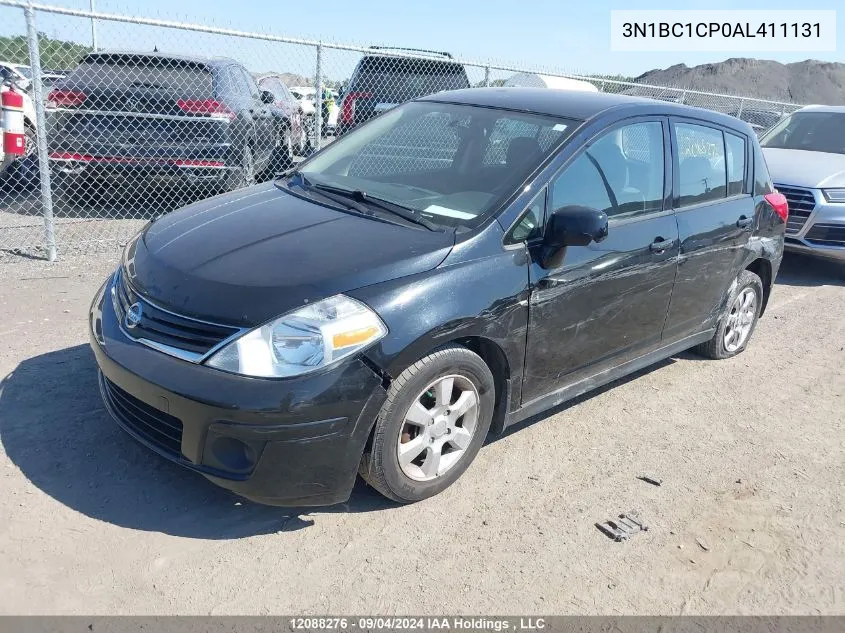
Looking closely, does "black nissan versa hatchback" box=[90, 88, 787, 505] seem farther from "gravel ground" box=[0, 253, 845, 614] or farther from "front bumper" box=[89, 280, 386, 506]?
"gravel ground" box=[0, 253, 845, 614]

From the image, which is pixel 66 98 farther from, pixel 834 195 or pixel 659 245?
pixel 834 195

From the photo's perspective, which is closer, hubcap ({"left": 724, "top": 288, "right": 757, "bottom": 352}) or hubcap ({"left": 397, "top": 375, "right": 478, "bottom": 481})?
hubcap ({"left": 397, "top": 375, "right": 478, "bottom": 481})

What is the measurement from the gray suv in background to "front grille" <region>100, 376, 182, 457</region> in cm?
728

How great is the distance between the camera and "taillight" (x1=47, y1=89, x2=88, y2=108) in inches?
279

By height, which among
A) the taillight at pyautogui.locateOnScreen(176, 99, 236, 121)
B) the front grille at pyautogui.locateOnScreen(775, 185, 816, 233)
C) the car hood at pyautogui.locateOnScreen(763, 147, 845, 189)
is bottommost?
the front grille at pyautogui.locateOnScreen(775, 185, 816, 233)

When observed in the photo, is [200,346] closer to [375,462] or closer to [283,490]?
[283,490]

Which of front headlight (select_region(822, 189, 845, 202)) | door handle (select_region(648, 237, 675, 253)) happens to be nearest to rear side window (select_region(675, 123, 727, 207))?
door handle (select_region(648, 237, 675, 253))

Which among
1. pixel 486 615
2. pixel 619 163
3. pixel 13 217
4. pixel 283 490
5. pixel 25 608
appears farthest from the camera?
pixel 13 217

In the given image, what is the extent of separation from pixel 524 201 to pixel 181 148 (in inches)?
197

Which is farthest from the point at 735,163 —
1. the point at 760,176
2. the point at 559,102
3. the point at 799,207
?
the point at 799,207

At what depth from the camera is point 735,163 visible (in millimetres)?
4934

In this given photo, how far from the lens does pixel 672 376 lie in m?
5.00

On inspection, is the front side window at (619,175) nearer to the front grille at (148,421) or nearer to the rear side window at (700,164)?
the rear side window at (700,164)

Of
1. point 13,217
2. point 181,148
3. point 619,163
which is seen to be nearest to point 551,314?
point 619,163
